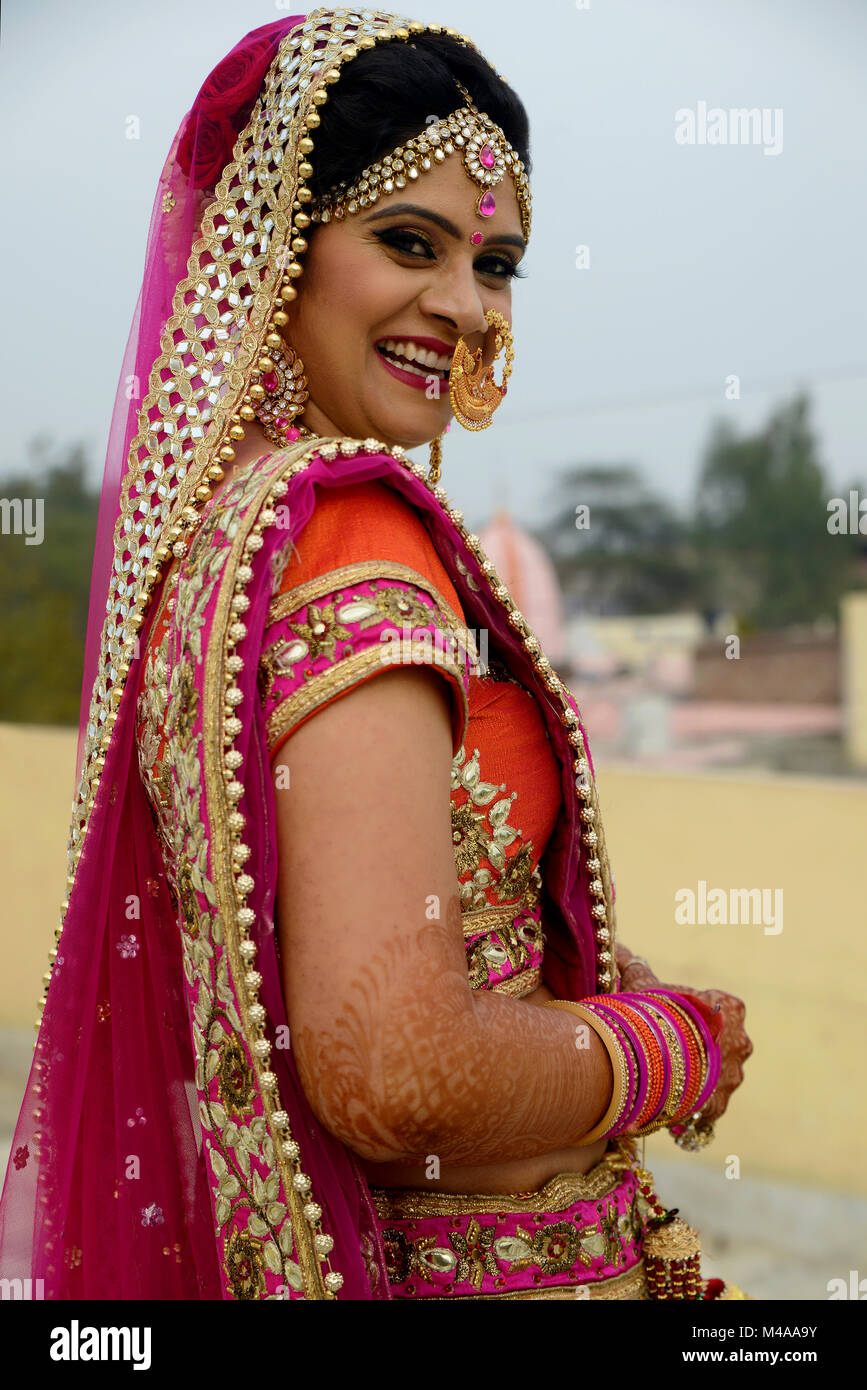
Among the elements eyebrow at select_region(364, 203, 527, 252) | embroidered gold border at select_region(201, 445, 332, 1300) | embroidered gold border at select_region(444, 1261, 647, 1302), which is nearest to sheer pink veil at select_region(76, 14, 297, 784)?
eyebrow at select_region(364, 203, 527, 252)

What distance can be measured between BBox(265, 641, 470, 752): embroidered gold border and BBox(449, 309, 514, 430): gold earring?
0.44 m

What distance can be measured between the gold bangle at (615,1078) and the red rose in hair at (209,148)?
0.97m

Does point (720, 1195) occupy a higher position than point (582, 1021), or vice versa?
point (582, 1021)

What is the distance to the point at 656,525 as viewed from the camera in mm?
34406

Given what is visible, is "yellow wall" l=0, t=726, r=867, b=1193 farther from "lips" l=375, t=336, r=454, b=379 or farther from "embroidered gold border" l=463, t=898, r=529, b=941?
"lips" l=375, t=336, r=454, b=379

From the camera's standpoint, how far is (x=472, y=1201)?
1.16 metres

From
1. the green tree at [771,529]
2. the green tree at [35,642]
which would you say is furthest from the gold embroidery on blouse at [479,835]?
the green tree at [771,529]

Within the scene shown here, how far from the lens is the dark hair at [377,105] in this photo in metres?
1.21

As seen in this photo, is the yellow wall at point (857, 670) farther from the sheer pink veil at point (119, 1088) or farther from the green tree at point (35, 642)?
the sheer pink veil at point (119, 1088)

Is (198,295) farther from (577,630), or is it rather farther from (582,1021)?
(577,630)

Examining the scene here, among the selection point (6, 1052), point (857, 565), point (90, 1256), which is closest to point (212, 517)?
point (90, 1256)

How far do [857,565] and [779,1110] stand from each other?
89.0 ft

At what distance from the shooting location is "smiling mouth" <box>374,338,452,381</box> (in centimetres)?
125

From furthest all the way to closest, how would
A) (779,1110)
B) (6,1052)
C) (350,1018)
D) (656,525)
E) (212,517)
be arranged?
(656,525) → (6,1052) → (779,1110) → (212,517) → (350,1018)
